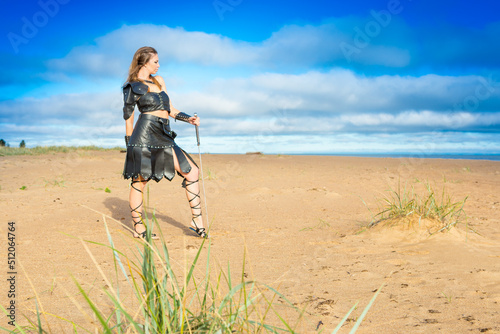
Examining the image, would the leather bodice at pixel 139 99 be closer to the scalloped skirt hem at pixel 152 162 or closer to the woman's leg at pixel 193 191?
the scalloped skirt hem at pixel 152 162

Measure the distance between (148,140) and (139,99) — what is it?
1.69 ft

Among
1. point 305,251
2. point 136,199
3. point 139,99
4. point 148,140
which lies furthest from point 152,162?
point 305,251

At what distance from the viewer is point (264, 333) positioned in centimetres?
200

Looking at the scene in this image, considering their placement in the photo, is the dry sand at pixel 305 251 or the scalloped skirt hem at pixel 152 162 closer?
the dry sand at pixel 305 251

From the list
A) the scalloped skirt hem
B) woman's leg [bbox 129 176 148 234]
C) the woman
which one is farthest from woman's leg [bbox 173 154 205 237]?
woman's leg [bbox 129 176 148 234]

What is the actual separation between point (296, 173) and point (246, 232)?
22.9ft

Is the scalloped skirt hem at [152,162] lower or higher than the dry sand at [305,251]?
higher

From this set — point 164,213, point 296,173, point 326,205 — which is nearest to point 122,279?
point 164,213

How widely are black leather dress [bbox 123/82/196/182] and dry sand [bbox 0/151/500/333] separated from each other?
0.69 m

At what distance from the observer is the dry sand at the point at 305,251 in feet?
7.98

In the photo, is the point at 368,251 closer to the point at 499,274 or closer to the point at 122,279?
the point at 499,274

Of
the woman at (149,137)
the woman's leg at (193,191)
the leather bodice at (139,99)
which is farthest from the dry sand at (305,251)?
the leather bodice at (139,99)

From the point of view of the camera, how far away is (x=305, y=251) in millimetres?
4074

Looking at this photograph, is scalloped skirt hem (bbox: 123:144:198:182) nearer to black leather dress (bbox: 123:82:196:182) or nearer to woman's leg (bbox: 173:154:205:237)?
black leather dress (bbox: 123:82:196:182)
